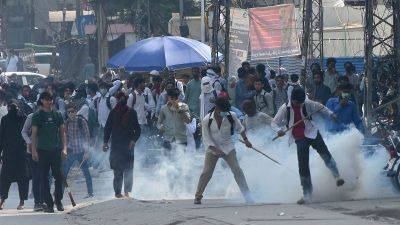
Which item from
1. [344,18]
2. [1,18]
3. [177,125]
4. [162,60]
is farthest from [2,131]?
[1,18]

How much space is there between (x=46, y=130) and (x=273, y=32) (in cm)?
1444

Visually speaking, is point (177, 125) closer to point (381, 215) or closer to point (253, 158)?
point (253, 158)

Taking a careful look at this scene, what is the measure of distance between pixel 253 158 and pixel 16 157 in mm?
3721

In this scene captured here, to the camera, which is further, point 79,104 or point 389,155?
point 79,104

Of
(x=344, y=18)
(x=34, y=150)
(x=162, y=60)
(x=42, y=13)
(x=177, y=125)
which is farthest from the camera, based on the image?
(x=42, y=13)

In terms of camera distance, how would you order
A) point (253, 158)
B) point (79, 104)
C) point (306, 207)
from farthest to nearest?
point (79, 104)
point (253, 158)
point (306, 207)

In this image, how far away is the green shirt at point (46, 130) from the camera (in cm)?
1634

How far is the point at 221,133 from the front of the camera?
1577 cm

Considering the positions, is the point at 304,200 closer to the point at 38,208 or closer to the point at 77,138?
the point at 38,208

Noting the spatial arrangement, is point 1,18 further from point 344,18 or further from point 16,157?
point 16,157

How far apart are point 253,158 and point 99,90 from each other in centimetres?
774

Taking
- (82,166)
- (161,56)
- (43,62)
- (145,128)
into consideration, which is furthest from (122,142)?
(43,62)

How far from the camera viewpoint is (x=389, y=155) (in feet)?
55.7

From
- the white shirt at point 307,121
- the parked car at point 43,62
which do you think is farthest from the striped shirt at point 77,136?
the parked car at point 43,62
